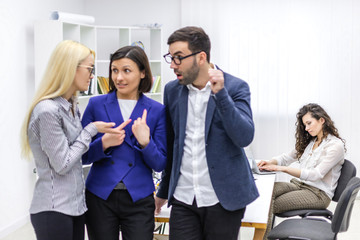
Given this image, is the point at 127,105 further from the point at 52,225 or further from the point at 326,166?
the point at 326,166

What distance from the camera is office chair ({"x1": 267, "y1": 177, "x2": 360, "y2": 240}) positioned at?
2.50 m

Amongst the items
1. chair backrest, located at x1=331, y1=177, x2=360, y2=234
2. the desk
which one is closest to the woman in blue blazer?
the desk

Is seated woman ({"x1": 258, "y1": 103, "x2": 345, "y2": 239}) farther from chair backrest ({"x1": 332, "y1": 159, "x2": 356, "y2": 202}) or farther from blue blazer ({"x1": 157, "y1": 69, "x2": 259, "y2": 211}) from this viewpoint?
blue blazer ({"x1": 157, "y1": 69, "x2": 259, "y2": 211})

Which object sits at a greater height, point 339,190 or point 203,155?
point 203,155

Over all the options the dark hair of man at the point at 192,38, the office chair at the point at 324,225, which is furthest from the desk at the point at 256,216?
the dark hair of man at the point at 192,38

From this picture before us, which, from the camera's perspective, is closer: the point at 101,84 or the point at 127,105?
the point at 127,105

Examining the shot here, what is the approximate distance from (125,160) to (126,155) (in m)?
0.02

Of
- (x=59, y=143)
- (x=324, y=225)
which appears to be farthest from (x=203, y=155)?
(x=324, y=225)

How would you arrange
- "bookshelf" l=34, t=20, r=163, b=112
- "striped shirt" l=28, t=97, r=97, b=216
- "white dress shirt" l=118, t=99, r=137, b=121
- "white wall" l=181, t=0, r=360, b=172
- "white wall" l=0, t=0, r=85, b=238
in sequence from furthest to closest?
"white wall" l=181, t=0, r=360, b=172
"bookshelf" l=34, t=20, r=163, b=112
"white wall" l=0, t=0, r=85, b=238
"white dress shirt" l=118, t=99, r=137, b=121
"striped shirt" l=28, t=97, r=97, b=216

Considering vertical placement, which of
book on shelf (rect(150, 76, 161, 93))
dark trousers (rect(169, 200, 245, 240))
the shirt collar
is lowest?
dark trousers (rect(169, 200, 245, 240))

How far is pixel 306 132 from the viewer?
3654mm

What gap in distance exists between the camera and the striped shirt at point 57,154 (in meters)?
1.85

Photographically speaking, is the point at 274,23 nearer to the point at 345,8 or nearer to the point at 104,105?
the point at 345,8

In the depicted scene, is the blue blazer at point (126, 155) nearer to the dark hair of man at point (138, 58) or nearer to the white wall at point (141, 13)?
the dark hair of man at point (138, 58)
